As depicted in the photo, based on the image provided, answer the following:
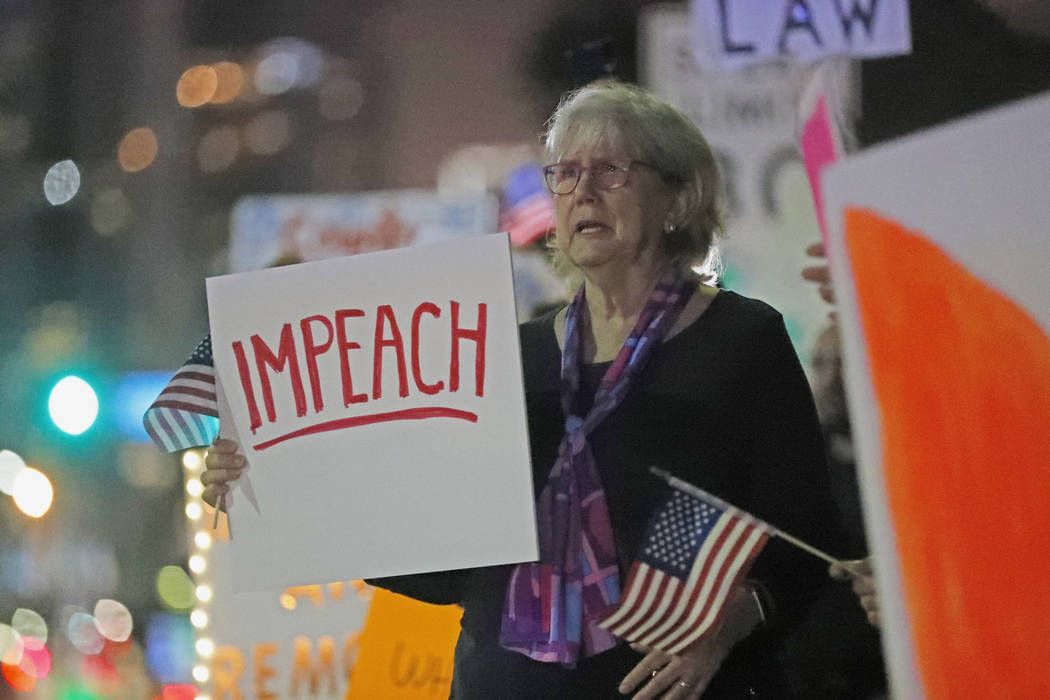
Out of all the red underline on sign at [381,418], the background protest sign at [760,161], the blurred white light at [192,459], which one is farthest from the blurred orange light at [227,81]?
the red underline on sign at [381,418]

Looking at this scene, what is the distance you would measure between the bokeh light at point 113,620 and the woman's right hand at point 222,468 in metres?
1.13

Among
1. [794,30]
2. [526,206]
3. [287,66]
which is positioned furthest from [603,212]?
[287,66]

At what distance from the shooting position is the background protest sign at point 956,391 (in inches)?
45.8

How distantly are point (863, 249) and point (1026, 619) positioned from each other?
0.45m

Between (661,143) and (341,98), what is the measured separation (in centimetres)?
114

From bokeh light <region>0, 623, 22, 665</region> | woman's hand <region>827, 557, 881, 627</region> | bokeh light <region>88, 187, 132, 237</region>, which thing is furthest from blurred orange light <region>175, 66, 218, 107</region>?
woman's hand <region>827, 557, 881, 627</region>

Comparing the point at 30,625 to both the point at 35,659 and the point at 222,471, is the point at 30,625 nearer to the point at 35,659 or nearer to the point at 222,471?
the point at 35,659

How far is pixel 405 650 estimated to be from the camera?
200cm

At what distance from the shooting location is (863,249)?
1.29 m

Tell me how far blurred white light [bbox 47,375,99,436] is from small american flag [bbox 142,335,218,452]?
44.3 inches

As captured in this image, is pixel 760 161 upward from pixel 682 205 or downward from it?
upward

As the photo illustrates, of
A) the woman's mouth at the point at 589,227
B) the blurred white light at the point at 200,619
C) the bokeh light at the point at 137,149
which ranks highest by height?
the bokeh light at the point at 137,149

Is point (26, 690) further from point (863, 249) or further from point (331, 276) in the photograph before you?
point (863, 249)

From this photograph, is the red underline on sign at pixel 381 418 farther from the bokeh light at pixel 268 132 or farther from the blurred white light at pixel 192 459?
the bokeh light at pixel 268 132
